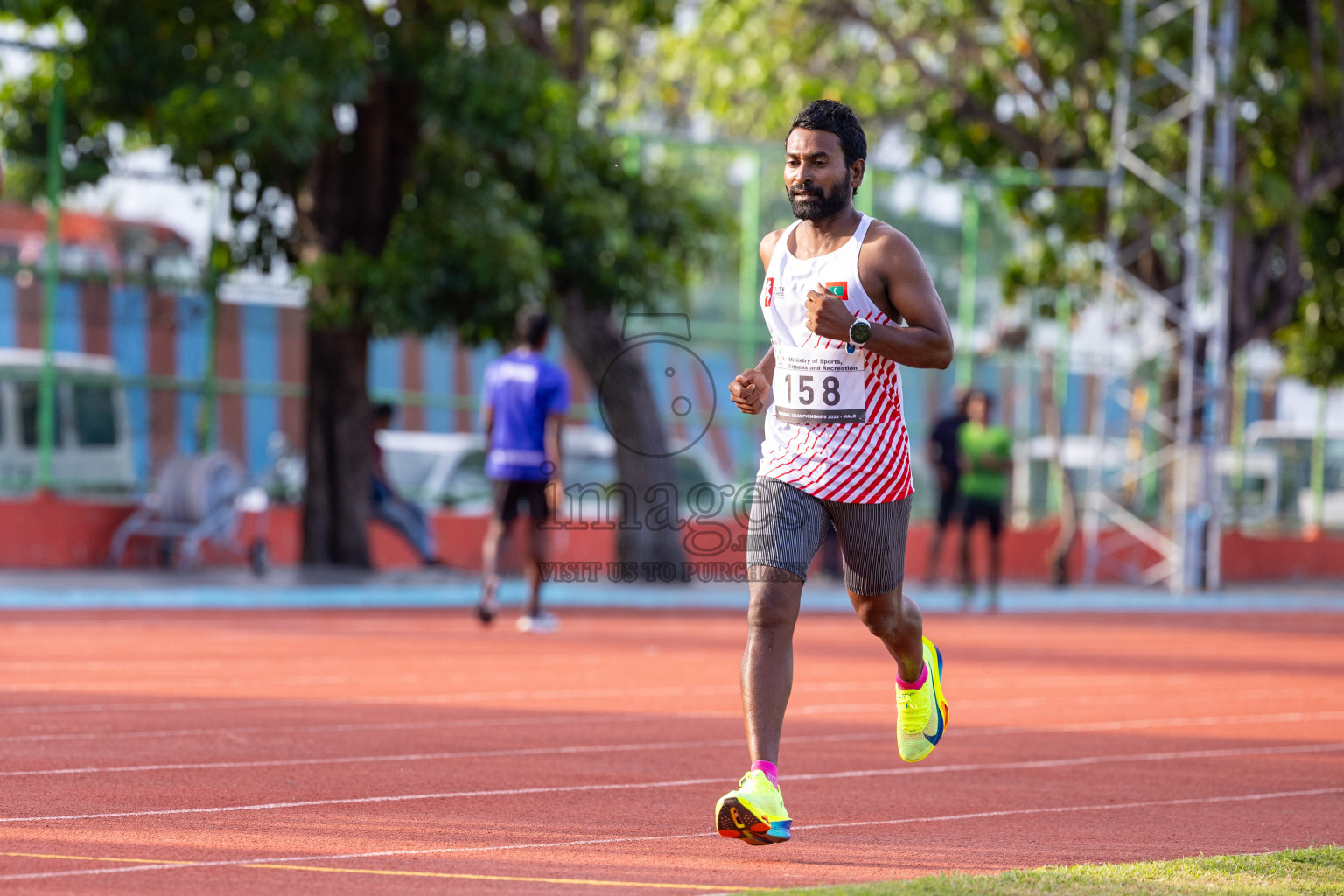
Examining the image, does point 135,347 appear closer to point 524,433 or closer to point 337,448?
point 337,448

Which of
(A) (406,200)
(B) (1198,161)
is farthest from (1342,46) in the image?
(A) (406,200)

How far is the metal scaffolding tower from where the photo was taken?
65.4ft

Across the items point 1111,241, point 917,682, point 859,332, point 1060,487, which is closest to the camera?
point 859,332

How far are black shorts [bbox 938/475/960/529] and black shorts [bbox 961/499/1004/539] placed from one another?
1485mm

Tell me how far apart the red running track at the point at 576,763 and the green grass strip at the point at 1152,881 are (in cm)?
28

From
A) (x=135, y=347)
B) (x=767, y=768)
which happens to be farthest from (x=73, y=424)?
(x=767, y=768)

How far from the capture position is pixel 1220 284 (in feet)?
65.6

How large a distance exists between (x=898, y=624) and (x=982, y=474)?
10717 millimetres

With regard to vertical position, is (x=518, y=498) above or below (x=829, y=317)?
below

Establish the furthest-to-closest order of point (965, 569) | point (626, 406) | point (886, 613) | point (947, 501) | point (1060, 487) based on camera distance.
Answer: point (1060, 487) → point (626, 406) → point (947, 501) → point (965, 569) → point (886, 613)

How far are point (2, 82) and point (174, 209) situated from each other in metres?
1.97

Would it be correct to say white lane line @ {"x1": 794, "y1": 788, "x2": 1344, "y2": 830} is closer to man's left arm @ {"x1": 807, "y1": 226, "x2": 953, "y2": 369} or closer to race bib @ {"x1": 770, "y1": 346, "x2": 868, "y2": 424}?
race bib @ {"x1": 770, "y1": 346, "x2": 868, "y2": 424}

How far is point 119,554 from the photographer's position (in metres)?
17.3

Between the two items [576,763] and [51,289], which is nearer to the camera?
[576,763]
